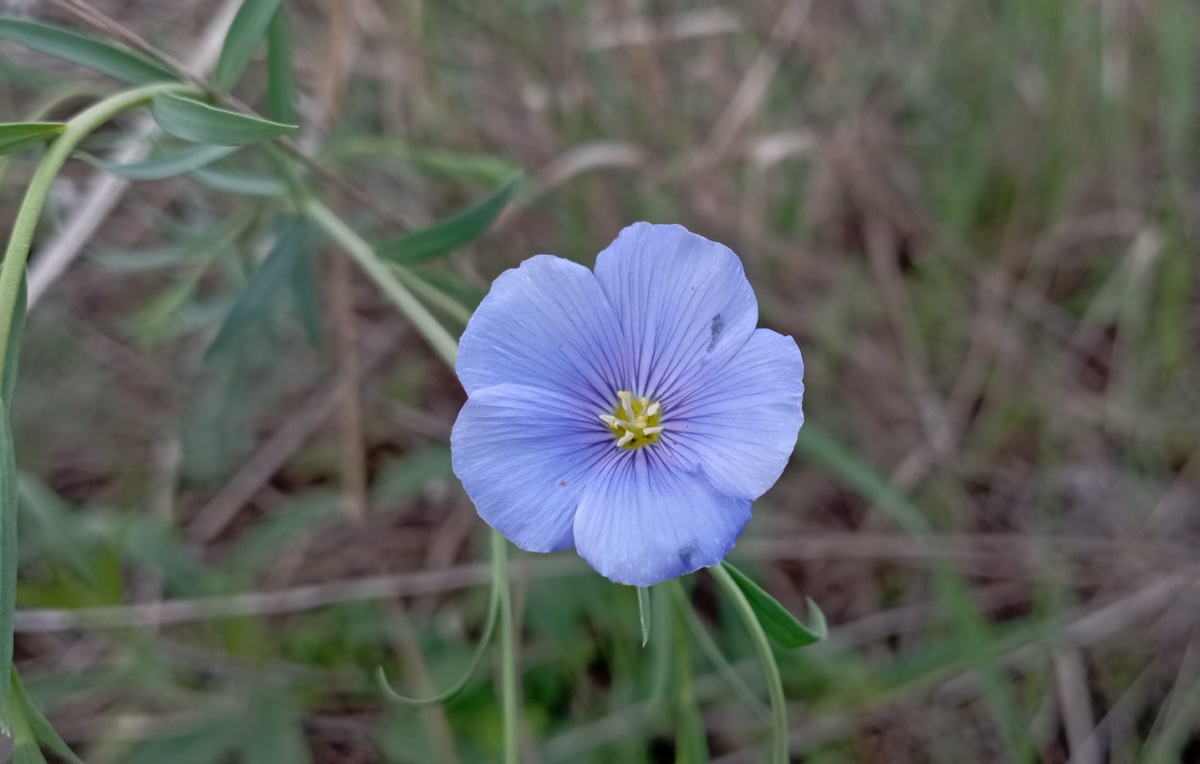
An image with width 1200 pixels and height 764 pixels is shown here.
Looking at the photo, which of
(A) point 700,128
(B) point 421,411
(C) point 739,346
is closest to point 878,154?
(A) point 700,128

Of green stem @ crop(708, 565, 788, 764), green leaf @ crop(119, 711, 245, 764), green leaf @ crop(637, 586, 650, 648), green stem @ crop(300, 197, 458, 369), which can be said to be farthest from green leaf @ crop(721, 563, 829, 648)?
green leaf @ crop(119, 711, 245, 764)

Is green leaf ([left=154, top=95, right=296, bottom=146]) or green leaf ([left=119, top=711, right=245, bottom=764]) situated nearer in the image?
green leaf ([left=154, top=95, right=296, bottom=146])

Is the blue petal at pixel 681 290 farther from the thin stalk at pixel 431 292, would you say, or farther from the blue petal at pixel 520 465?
the thin stalk at pixel 431 292

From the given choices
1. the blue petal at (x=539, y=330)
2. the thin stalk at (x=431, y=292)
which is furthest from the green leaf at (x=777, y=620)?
the thin stalk at (x=431, y=292)

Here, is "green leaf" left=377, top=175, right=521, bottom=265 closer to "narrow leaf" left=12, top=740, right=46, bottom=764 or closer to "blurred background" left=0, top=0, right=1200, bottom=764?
"blurred background" left=0, top=0, right=1200, bottom=764

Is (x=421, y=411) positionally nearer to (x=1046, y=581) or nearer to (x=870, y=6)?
(x=1046, y=581)

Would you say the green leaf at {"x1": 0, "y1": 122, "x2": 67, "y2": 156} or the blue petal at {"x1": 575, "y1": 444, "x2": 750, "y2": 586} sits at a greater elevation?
the green leaf at {"x1": 0, "y1": 122, "x2": 67, "y2": 156}

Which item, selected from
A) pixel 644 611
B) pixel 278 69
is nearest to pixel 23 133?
pixel 278 69
